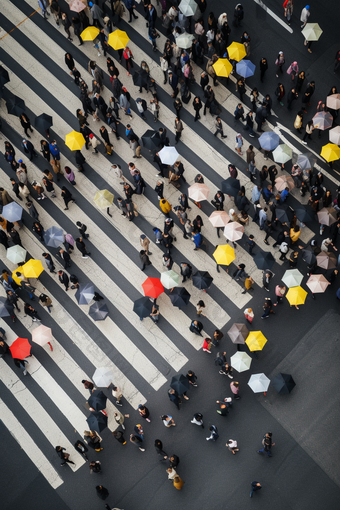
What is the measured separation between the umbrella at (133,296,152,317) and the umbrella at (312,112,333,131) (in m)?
9.71

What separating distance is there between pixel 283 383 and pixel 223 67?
42.0ft

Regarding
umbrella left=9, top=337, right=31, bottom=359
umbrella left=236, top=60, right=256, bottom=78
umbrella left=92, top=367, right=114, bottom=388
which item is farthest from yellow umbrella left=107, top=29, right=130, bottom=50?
umbrella left=92, top=367, right=114, bottom=388

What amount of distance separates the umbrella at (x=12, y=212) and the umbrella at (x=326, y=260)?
11407 millimetres

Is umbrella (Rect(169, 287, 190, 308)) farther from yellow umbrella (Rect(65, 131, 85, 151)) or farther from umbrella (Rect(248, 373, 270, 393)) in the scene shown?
yellow umbrella (Rect(65, 131, 85, 151))

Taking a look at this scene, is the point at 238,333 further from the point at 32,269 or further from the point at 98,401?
the point at 32,269

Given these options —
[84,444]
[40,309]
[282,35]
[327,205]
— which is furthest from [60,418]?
[282,35]

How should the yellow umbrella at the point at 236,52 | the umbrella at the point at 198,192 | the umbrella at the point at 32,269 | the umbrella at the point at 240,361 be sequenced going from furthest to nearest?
1. the yellow umbrella at the point at 236,52
2. the umbrella at the point at 198,192
3. the umbrella at the point at 32,269
4. the umbrella at the point at 240,361

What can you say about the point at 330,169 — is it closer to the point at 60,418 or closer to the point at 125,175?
the point at 125,175

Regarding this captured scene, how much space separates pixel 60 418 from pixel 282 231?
10.7 m

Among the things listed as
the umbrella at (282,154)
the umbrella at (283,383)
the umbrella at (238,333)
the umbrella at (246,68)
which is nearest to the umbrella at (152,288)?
the umbrella at (238,333)

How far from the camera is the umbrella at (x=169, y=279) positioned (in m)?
19.1

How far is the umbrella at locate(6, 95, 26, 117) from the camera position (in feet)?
70.9

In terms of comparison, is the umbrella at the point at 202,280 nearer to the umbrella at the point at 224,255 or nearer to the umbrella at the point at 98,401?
the umbrella at the point at 224,255

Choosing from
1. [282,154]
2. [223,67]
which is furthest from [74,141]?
[282,154]
